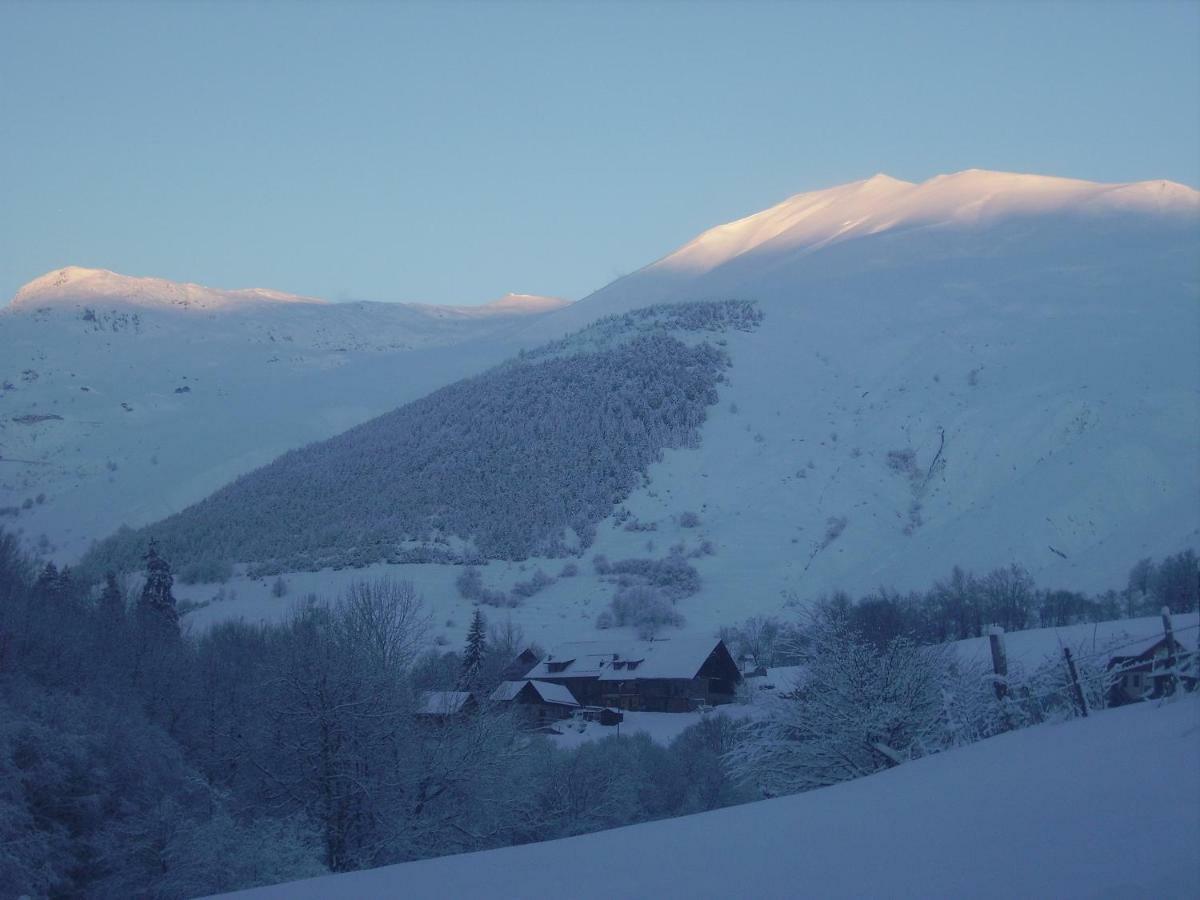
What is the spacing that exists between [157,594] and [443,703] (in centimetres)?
2256

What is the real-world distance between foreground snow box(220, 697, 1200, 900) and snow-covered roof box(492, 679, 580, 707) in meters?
27.6

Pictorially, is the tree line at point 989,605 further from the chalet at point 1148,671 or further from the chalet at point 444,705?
the chalet at point 1148,671

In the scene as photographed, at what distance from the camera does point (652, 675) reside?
42062mm

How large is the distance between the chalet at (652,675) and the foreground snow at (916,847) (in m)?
33.3

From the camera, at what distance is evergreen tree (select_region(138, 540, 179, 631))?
37513 millimetres

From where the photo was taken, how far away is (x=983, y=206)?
114875mm

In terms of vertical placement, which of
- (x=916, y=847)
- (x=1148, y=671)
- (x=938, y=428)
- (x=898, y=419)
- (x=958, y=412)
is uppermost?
(x=916, y=847)

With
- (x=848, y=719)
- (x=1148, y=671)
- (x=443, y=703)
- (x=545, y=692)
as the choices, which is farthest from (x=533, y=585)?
(x=1148, y=671)

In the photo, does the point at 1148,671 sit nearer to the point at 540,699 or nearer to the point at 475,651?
the point at 540,699

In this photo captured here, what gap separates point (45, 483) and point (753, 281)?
75.6 m

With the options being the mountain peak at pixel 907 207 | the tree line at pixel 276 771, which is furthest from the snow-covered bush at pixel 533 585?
the mountain peak at pixel 907 207

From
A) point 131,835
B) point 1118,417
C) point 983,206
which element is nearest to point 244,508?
point 131,835

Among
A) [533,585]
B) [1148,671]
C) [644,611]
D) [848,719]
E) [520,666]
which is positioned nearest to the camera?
[1148,671]

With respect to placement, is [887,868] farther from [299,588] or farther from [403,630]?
[299,588]
